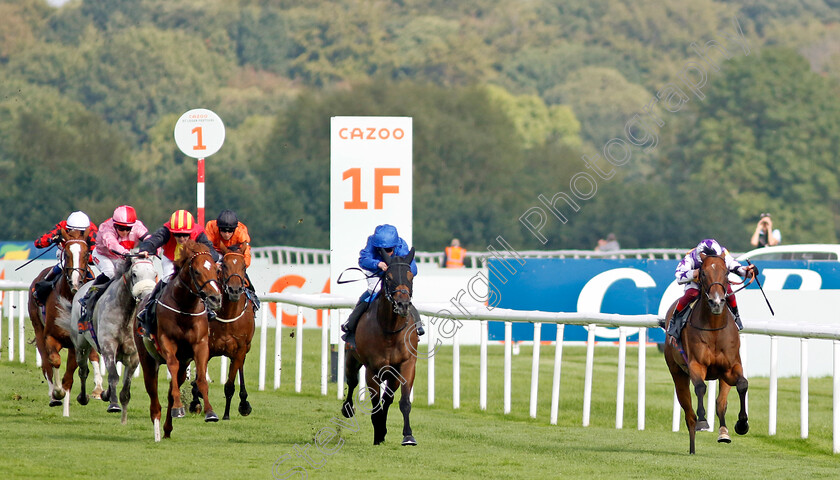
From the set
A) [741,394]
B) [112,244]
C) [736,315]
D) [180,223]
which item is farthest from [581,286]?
[741,394]

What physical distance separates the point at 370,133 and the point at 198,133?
6.66 ft

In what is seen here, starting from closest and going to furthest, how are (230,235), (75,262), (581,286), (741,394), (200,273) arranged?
1. (741,394)
2. (200,273)
3. (230,235)
4. (75,262)
5. (581,286)

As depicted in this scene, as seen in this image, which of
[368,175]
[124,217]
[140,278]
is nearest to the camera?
[140,278]

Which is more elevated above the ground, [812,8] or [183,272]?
[812,8]

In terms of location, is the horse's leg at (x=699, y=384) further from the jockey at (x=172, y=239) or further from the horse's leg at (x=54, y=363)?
the horse's leg at (x=54, y=363)

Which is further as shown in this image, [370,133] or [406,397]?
[370,133]

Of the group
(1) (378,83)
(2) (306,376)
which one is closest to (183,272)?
(2) (306,376)

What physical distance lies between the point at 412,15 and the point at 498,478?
75903 mm

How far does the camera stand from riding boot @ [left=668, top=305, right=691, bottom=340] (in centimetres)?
950

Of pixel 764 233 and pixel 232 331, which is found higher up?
pixel 764 233

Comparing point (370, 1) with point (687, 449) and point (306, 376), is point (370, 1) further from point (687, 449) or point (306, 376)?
point (687, 449)

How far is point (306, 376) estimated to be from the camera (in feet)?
50.2

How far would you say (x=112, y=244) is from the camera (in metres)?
11.3

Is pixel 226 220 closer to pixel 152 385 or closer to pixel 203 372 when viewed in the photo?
pixel 203 372
